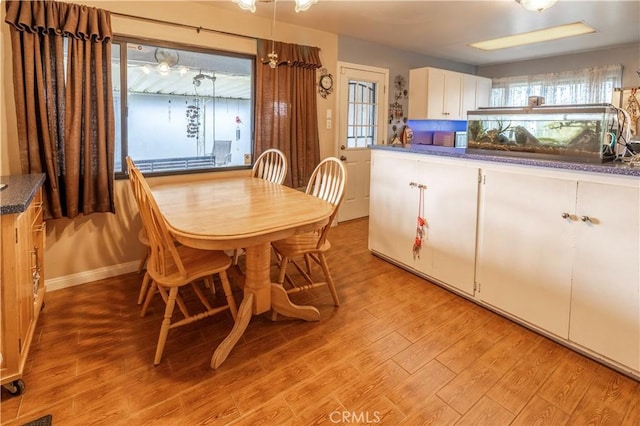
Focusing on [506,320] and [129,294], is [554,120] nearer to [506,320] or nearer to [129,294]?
[506,320]

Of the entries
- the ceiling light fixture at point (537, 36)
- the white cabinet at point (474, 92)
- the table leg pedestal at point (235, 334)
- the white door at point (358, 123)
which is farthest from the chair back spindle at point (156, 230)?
the white cabinet at point (474, 92)

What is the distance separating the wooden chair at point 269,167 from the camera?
3.26 meters

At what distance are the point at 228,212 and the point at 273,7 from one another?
2.19 metres

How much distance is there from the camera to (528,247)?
221 centimetres

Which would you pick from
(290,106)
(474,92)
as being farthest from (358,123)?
(474,92)

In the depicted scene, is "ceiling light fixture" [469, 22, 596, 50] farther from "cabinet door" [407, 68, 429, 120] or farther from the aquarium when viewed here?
the aquarium

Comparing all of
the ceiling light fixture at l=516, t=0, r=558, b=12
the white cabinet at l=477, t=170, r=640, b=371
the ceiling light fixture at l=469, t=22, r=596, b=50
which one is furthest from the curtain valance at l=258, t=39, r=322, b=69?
the white cabinet at l=477, t=170, r=640, b=371

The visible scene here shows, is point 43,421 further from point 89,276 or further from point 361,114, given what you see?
point 361,114

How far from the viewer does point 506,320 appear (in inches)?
94.3

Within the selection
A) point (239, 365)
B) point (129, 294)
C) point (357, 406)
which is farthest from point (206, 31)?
point (357, 406)

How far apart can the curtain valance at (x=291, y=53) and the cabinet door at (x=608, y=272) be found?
111 inches

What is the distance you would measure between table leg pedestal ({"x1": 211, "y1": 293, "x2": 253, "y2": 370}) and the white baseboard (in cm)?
156

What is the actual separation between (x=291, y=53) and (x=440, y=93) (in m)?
2.55

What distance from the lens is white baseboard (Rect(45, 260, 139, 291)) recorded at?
110 inches
